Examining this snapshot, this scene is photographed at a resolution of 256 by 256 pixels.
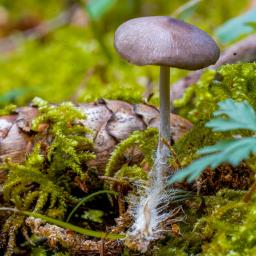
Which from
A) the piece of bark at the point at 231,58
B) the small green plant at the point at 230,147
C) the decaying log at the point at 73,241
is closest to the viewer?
the small green plant at the point at 230,147

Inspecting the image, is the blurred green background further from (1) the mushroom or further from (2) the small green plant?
(2) the small green plant

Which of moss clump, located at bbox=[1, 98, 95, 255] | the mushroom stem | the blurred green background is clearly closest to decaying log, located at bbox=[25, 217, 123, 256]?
moss clump, located at bbox=[1, 98, 95, 255]

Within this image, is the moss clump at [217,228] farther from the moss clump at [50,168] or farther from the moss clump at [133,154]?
the moss clump at [50,168]

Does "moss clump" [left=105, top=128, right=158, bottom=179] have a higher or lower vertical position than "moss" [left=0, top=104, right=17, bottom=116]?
lower

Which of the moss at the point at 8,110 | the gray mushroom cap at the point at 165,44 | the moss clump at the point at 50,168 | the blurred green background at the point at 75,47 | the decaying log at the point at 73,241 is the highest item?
the blurred green background at the point at 75,47

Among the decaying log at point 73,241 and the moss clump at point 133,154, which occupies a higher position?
the moss clump at point 133,154

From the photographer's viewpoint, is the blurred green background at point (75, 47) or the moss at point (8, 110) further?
the blurred green background at point (75, 47)

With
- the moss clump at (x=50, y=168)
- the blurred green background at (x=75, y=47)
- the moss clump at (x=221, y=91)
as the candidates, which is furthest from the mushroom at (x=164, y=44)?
the blurred green background at (x=75, y=47)
